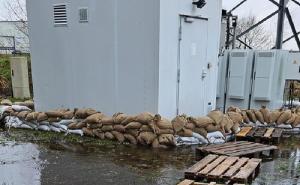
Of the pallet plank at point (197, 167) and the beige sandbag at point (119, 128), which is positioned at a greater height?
the beige sandbag at point (119, 128)

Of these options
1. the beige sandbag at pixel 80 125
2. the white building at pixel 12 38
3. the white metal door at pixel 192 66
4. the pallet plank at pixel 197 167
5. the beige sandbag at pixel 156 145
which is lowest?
Result: the beige sandbag at pixel 156 145

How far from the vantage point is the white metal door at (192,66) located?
6801mm

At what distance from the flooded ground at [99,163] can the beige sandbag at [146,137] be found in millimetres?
130

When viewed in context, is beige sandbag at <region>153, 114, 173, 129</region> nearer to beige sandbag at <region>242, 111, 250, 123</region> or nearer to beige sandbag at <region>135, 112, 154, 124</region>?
beige sandbag at <region>135, 112, 154, 124</region>

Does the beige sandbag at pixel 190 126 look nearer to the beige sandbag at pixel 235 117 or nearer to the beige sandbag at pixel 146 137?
the beige sandbag at pixel 146 137

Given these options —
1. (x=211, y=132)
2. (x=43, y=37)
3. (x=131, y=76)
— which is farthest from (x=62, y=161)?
(x=43, y=37)

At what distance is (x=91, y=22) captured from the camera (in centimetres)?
700

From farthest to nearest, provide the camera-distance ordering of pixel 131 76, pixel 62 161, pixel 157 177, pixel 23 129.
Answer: pixel 23 129 → pixel 131 76 → pixel 62 161 → pixel 157 177

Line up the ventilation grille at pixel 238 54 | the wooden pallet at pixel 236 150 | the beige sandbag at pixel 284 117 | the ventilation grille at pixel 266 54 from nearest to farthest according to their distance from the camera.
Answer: the wooden pallet at pixel 236 150 < the beige sandbag at pixel 284 117 < the ventilation grille at pixel 266 54 < the ventilation grille at pixel 238 54

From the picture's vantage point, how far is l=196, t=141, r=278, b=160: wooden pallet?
541 cm

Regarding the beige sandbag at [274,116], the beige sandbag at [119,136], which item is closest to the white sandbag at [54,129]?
the beige sandbag at [119,136]

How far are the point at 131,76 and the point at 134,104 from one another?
544 mm

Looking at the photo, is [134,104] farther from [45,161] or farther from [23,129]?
[23,129]

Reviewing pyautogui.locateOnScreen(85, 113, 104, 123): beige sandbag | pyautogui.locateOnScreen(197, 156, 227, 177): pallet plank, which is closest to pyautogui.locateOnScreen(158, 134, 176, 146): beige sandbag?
pyautogui.locateOnScreen(197, 156, 227, 177): pallet plank
